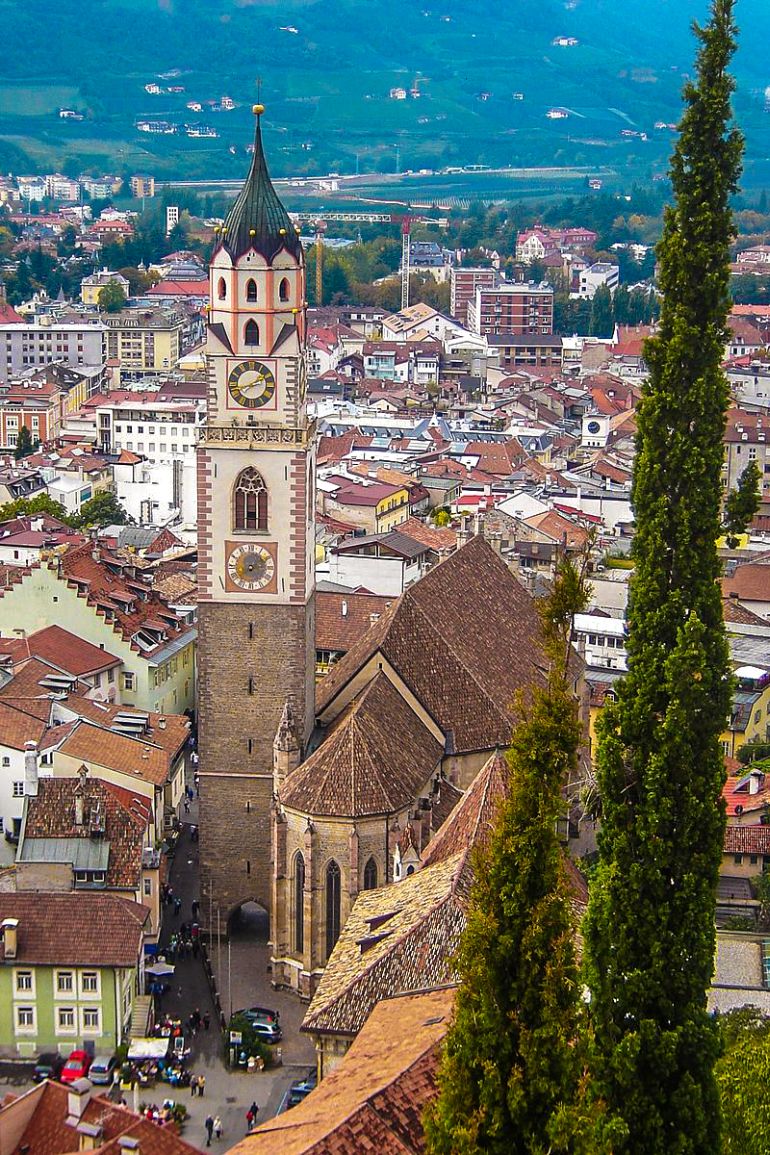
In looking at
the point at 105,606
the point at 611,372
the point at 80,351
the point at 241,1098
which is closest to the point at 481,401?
the point at 611,372

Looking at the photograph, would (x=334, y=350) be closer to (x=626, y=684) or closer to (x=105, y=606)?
(x=105, y=606)

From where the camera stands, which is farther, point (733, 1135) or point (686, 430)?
point (733, 1135)

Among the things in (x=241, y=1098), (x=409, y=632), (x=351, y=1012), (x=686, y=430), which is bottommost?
(x=241, y=1098)

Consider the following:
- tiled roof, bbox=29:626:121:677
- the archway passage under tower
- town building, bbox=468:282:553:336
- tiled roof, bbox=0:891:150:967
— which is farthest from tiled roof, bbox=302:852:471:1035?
town building, bbox=468:282:553:336

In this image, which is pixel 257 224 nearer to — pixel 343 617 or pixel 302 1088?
pixel 302 1088

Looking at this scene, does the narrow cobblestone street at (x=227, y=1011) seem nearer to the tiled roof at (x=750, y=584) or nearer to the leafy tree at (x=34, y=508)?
the tiled roof at (x=750, y=584)

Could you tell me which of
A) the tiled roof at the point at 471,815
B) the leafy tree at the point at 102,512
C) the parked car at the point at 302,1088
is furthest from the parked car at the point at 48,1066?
the leafy tree at the point at 102,512

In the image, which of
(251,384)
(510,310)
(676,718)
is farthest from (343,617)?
(510,310)
